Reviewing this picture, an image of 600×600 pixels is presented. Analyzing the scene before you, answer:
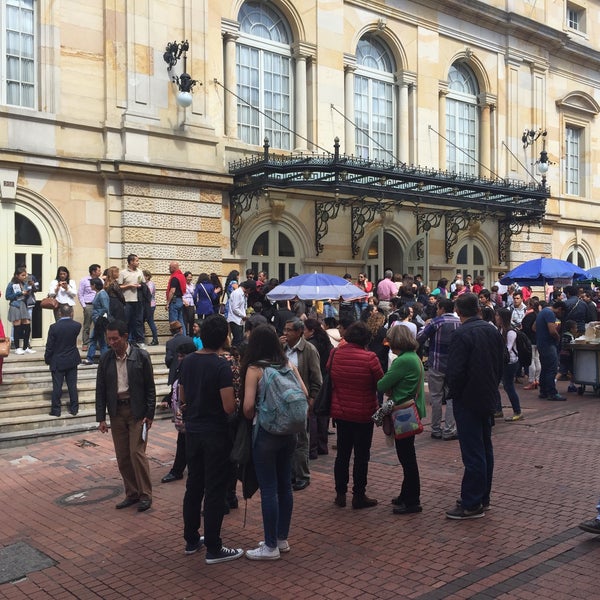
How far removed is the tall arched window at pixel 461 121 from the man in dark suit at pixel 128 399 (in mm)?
18231

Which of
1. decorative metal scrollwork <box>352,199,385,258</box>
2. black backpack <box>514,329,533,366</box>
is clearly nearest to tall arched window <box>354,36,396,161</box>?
decorative metal scrollwork <box>352,199,385,258</box>

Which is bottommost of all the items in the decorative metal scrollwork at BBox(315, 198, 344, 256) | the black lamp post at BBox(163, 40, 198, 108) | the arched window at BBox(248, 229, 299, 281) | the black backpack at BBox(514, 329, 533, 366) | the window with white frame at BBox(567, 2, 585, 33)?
the black backpack at BBox(514, 329, 533, 366)

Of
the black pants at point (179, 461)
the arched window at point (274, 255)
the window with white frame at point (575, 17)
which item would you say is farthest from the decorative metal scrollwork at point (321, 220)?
the window with white frame at point (575, 17)

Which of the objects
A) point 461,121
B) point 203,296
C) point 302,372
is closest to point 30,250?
point 203,296

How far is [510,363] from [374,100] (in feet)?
41.5

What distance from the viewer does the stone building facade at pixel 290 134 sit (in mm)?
14664

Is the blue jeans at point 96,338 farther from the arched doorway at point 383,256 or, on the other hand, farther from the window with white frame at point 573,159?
the window with white frame at point 573,159

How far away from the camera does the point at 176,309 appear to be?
14125mm

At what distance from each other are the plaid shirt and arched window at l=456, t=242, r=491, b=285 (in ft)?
45.6

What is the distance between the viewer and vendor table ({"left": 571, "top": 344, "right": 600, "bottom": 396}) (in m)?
12.8

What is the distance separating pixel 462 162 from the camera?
23.7 m

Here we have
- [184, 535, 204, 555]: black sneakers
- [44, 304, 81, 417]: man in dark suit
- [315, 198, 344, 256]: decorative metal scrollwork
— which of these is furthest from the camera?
[315, 198, 344, 256]: decorative metal scrollwork

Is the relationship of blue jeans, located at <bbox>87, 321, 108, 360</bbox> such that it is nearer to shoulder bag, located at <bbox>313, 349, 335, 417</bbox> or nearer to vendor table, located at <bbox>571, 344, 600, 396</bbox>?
shoulder bag, located at <bbox>313, 349, 335, 417</bbox>

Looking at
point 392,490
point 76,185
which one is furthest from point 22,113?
point 392,490
